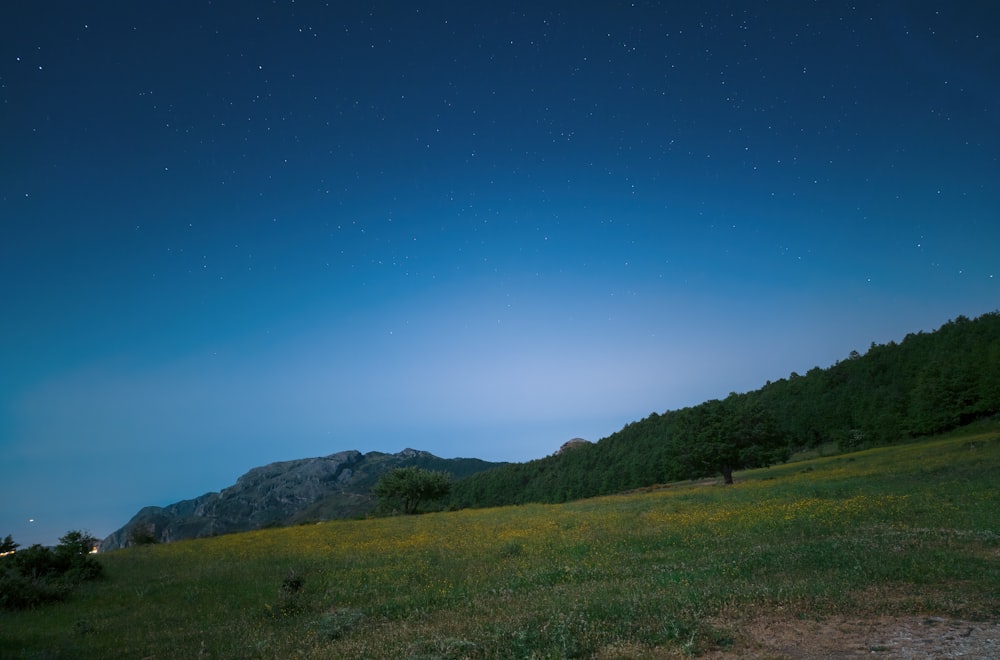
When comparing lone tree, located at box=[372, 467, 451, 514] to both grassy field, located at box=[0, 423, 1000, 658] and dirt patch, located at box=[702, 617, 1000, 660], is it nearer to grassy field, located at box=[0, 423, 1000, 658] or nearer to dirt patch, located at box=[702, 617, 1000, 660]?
grassy field, located at box=[0, 423, 1000, 658]

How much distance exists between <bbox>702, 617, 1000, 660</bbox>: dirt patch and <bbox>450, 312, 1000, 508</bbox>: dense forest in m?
56.7

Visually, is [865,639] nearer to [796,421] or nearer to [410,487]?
[410,487]

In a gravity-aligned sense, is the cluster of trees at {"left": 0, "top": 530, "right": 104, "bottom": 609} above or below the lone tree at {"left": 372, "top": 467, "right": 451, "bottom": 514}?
below

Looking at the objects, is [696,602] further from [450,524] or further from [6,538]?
[6,538]

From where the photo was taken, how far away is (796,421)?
13388 cm

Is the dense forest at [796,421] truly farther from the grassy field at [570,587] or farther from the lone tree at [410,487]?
the grassy field at [570,587]

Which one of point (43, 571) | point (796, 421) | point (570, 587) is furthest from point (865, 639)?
point (796, 421)

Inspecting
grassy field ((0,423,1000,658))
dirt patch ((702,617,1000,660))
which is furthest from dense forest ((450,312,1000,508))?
dirt patch ((702,617,1000,660))

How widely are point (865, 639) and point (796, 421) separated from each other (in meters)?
142

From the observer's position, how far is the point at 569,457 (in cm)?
18338

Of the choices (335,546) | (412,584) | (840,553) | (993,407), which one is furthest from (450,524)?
(993,407)

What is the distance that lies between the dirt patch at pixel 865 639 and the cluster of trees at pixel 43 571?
26140 mm

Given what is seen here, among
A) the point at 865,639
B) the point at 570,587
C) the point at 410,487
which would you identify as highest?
the point at 410,487

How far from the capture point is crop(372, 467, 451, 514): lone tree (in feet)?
259
